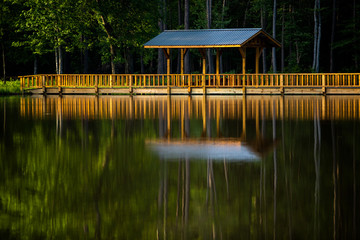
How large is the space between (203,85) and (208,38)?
3.30 m

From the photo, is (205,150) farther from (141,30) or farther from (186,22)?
(186,22)

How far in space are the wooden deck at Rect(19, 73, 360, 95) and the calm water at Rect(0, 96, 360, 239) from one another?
24.0 m

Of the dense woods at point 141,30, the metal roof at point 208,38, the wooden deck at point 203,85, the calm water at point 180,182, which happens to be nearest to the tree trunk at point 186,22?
the dense woods at point 141,30

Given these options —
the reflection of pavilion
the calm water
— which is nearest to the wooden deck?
the calm water

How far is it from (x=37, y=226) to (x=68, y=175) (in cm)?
343

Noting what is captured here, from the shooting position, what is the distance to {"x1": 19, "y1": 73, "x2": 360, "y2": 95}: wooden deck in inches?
1682

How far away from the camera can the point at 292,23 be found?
6525 cm

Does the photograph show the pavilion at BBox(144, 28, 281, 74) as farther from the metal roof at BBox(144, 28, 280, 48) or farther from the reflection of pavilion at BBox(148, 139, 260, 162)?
the reflection of pavilion at BBox(148, 139, 260, 162)

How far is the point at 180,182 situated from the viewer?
9.93m

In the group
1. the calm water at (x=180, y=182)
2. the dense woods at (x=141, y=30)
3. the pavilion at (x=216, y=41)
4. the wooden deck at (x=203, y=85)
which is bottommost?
the calm water at (x=180, y=182)

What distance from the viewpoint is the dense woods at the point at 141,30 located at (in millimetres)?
51656

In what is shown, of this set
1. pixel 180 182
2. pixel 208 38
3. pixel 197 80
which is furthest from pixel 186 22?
pixel 180 182

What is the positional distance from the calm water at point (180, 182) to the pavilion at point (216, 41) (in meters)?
24.7

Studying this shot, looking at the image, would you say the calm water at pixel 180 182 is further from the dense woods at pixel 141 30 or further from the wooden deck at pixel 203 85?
the dense woods at pixel 141 30
